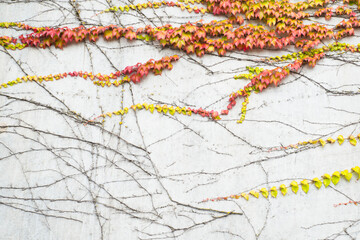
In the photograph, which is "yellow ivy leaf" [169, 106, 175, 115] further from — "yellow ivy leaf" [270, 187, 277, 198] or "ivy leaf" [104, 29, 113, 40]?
"yellow ivy leaf" [270, 187, 277, 198]

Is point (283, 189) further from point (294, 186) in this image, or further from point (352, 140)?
point (352, 140)

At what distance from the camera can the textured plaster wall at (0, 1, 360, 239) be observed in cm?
277

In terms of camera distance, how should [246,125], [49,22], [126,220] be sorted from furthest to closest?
[49,22]
[246,125]
[126,220]

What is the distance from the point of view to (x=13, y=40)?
10.2ft

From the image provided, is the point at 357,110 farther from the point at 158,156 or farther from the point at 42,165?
the point at 42,165

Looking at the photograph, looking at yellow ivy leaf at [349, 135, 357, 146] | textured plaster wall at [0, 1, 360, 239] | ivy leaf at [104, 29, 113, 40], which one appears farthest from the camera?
ivy leaf at [104, 29, 113, 40]

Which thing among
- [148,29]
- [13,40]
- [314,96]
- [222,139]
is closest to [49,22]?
[13,40]

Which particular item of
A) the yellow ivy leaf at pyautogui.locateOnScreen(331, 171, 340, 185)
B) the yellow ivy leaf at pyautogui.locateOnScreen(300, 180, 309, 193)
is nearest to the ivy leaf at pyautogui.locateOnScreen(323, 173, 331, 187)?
the yellow ivy leaf at pyautogui.locateOnScreen(331, 171, 340, 185)

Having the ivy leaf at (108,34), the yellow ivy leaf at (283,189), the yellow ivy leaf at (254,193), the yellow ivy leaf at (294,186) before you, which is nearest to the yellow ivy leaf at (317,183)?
the yellow ivy leaf at (294,186)

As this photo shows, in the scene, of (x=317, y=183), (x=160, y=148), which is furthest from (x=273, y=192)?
(x=160, y=148)

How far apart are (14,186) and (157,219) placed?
1.29 m

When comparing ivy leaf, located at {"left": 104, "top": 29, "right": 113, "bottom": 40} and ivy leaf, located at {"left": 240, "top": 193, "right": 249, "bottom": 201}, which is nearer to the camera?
ivy leaf, located at {"left": 240, "top": 193, "right": 249, "bottom": 201}

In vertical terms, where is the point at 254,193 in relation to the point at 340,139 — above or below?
below

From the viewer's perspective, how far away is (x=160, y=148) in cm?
291
